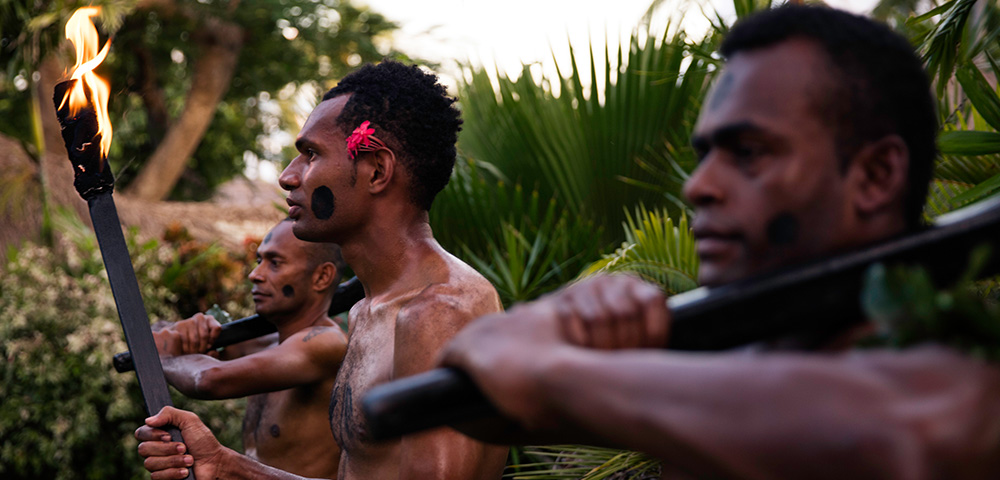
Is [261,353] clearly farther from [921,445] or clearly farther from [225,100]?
[225,100]

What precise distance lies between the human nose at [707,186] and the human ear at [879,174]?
18 centimetres

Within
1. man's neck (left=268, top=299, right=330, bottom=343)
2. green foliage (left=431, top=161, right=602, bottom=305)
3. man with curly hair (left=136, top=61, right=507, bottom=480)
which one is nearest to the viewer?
man with curly hair (left=136, top=61, right=507, bottom=480)

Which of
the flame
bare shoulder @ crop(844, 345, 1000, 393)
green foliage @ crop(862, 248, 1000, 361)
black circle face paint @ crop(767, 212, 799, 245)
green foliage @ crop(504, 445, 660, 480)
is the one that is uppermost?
the flame

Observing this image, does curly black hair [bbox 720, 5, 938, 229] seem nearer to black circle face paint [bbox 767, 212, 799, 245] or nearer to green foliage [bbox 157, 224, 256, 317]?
black circle face paint [bbox 767, 212, 799, 245]

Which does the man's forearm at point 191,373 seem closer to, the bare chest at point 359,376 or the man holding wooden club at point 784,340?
the bare chest at point 359,376

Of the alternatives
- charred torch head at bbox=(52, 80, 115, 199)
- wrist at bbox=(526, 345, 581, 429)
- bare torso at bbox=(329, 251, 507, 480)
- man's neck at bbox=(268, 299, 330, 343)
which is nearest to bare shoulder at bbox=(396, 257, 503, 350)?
bare torso at bbox=(329, 251, 507, 480)

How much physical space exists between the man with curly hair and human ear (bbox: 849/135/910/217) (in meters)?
1.34

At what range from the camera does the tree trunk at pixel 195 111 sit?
14117 millimetres

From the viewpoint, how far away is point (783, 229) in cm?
123

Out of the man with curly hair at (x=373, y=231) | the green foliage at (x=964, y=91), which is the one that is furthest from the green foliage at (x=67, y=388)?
the green foliage at (x=964, y=91)

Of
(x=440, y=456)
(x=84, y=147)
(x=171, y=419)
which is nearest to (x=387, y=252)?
(x=440, y=456)

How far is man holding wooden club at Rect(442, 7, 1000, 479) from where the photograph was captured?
0.93 m

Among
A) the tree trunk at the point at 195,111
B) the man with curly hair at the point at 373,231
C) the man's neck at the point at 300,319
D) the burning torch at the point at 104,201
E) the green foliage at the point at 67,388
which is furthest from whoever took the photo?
the tree trunk at the point at 195,111

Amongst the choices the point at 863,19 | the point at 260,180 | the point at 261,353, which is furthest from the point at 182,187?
the point at 863,19
